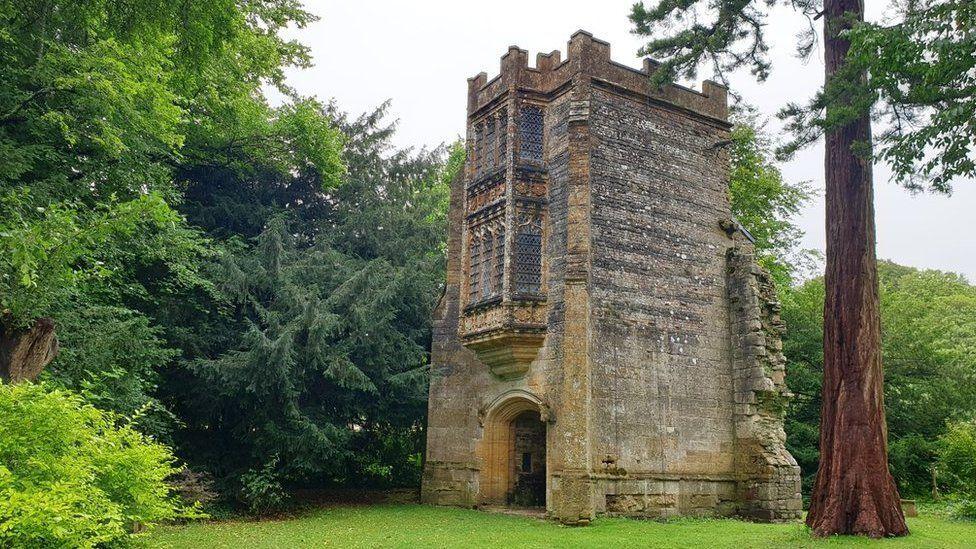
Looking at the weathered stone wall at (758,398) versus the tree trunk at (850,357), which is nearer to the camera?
the tree trunk at (850,357)

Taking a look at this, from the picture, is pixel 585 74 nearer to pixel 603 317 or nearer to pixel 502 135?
pixel 502 135

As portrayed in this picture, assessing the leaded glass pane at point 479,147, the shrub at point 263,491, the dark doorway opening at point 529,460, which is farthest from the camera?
the leaded glass pane at point 479,147

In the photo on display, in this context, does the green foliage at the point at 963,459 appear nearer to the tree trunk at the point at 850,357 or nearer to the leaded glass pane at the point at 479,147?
the tree trunk at the point at 850,357

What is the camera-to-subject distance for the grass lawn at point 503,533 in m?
11.7

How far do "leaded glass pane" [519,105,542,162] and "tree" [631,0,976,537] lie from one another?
482cm

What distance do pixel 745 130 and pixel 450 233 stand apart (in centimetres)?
1476

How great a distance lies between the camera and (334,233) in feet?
74.2

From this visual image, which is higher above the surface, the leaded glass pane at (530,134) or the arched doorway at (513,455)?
the leaded glass pane at (530,134)

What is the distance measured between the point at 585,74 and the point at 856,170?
22.4 feet

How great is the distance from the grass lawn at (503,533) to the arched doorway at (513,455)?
1540 millimetres

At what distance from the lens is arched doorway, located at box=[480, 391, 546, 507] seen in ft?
58.1

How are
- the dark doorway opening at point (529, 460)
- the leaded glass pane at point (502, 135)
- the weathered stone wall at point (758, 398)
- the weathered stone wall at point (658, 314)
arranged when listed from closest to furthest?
the weathered stone wall at point (658, 314) < the weathered stone wall at point (758, 398) < the leaded glass pane at point (502, 135) < the dark doorway opening at point (529, 460)

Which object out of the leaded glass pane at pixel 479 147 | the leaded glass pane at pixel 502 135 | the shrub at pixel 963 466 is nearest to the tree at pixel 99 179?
the leaded glass pane at pixel 479 147

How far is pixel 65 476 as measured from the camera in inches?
251
